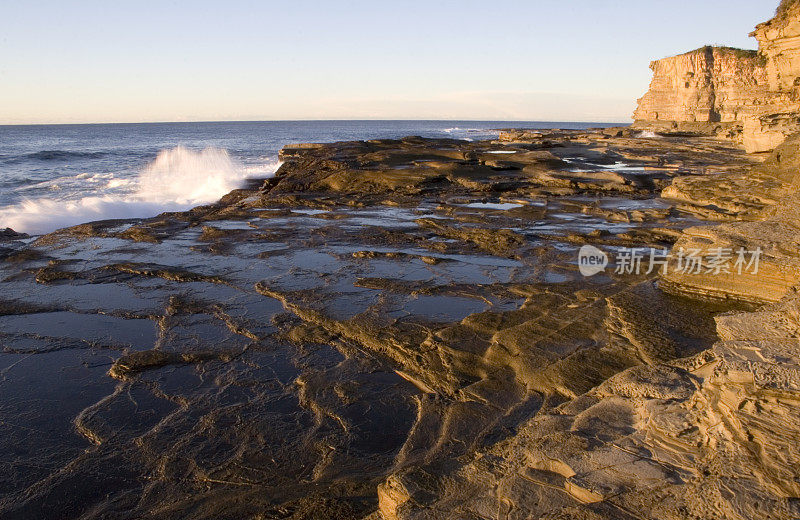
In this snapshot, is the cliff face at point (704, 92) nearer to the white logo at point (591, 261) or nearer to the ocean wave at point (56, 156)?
the white logo at point (591, 261)

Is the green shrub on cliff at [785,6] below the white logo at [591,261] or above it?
above

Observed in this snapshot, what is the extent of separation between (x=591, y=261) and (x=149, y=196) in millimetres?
14921

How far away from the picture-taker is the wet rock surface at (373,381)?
2818mm

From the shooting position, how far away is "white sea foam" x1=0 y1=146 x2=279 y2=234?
13859 millimetres

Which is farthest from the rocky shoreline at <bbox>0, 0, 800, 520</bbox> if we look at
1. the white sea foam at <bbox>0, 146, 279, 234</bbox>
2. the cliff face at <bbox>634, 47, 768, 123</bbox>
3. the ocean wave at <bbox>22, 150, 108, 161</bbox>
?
the cliff face at <bbox>634, 47, 768, 123</bbox>

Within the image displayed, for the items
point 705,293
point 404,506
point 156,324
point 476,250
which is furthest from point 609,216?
point 404,506

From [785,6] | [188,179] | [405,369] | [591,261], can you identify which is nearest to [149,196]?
[188,179]

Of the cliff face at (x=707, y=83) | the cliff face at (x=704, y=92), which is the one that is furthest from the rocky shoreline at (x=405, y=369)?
the cliff face at (x=707, y=83)

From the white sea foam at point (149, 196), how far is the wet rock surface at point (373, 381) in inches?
153

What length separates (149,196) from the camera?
18.1 meters

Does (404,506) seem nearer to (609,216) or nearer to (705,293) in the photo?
(705,293)

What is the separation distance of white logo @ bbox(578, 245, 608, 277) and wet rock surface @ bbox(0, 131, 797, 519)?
18 centimetres

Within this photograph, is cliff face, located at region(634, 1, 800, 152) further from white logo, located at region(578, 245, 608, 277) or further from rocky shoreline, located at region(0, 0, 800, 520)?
rocky shoreline, located at region(0, 0, 800, 520)

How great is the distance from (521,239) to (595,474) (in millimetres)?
7494
